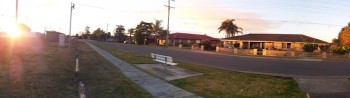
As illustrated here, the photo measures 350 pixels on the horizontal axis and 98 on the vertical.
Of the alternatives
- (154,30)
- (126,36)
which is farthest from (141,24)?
(126,36)

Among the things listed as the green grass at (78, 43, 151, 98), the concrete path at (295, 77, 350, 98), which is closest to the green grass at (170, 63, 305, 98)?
the concrete path at (295, 77, 350, 98)

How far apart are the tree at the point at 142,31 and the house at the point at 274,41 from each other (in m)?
29.2

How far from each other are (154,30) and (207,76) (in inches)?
3616

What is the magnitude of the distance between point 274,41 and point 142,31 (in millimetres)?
44574

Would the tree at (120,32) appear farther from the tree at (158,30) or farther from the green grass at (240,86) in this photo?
the green grass at (240,86)

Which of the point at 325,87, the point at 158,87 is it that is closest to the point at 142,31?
the point at 158,87

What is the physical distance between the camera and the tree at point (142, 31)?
303 feet

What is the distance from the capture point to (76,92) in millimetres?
9430

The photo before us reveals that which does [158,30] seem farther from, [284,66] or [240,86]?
[240,86]

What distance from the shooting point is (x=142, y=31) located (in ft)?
320

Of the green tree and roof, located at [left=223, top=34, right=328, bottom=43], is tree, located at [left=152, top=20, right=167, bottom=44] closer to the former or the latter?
the green tree

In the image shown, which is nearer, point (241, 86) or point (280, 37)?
point (241, 86)

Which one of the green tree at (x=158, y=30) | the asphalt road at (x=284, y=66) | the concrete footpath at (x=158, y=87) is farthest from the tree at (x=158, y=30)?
the concrete footpath at (x=158, y=87)

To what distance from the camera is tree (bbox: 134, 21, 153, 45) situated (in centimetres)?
9250
